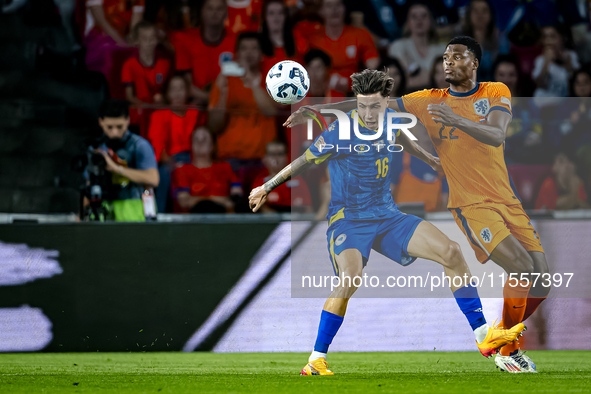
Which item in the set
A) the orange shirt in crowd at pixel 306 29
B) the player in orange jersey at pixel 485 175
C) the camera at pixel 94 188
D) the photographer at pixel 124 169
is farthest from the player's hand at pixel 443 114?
the camera at pixel 94 188

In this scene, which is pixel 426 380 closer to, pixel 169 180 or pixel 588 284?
pixel 588 284

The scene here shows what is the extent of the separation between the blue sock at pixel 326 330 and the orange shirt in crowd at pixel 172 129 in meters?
→ 2.70

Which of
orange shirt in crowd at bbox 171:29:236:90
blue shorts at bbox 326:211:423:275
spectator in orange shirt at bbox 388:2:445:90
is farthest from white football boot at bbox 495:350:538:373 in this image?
orange shirt in crowd at bbox 171:29:236:90

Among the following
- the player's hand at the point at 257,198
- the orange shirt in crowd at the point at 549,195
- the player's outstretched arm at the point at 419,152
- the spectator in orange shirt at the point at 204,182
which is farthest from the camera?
the spectator in orange shirt at the point at 204,182

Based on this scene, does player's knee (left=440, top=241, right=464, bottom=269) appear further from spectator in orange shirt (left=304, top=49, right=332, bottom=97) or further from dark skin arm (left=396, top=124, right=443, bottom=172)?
spectator in orange shirt (left=304, top=49, right=332, bottom=97)

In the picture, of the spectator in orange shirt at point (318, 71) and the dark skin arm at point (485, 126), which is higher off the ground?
the spectator in orange shirt at point (318, 71)

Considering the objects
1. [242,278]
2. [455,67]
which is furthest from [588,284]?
[242,278]

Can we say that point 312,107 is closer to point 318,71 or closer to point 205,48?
point 318,71

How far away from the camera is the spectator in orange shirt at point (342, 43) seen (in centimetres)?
740

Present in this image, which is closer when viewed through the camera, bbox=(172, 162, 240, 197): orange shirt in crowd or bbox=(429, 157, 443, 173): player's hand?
bbox=(429, 157, 443, 173): player's hand

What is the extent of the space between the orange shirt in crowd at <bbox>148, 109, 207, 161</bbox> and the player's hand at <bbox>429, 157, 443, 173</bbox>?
8.20ft

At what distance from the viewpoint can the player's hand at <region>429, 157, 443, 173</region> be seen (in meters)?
5.44

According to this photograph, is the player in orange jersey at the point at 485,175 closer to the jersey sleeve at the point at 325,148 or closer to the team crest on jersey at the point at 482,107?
the team crest on jersey at the point at 482,107

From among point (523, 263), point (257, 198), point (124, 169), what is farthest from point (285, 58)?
point (523, 263)
